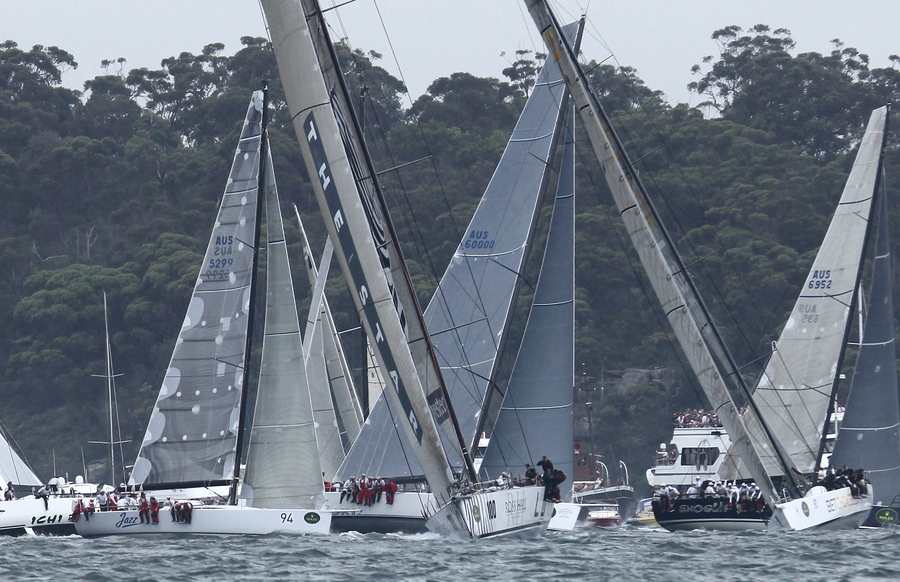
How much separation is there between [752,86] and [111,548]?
62141mm

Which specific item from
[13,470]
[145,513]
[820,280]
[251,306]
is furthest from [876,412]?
[13,470]

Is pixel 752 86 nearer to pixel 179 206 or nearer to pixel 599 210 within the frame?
pixel 599 210

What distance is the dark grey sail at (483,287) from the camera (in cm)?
2789

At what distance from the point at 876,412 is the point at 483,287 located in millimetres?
8696

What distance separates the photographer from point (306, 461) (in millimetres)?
25984

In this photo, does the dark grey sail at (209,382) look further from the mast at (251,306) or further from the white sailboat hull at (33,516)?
the white sailboat hull at (33,516)

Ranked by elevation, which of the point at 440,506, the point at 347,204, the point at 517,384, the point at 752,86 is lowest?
the point at 440,506

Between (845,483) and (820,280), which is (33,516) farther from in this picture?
(820,280)

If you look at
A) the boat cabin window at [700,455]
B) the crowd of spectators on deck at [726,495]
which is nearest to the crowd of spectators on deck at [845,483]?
the crowd of spectators on deck at [726,495]

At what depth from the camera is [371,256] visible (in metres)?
19.7

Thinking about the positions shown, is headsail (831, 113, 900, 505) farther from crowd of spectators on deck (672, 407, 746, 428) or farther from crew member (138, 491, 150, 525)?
crew member (138, 491, 150, 525)

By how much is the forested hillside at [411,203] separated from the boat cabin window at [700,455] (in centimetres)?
1807

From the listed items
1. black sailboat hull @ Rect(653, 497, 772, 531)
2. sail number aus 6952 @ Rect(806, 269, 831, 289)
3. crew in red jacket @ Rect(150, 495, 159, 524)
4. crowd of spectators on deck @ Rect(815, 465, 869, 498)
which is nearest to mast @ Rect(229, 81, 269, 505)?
crew in red jacket @ Rect(150, 495, 159, 524)

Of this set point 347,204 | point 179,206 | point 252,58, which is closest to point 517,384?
point 347,204
